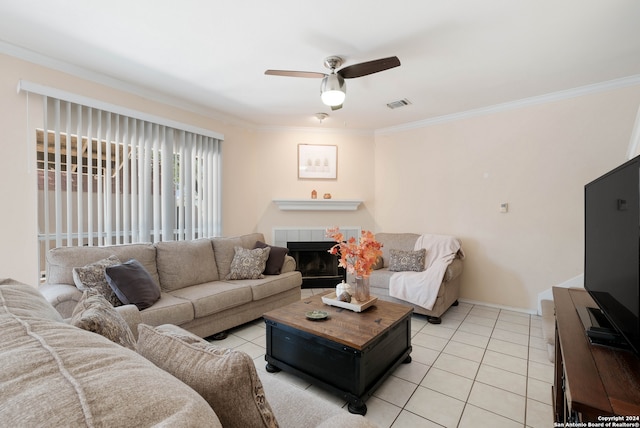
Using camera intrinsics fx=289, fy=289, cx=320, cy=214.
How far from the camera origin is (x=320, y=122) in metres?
4.52

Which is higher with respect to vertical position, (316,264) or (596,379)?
(596,379)

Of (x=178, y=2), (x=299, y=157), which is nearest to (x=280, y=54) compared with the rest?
(x=178, y=2)

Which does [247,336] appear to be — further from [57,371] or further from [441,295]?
[57,371]

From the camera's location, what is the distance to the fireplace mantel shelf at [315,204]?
4.72 meters

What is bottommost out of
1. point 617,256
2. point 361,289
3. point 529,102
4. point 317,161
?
point 361,289

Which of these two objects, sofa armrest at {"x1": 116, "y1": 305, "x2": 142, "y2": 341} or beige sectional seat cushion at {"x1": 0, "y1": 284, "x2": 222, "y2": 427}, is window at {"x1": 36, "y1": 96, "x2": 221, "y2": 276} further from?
beige sectional seat cushion at {"x1": 0, "y1": 284, "x2": 222, "y2": 427}

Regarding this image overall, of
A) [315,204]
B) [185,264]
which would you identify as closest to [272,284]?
[185,264]

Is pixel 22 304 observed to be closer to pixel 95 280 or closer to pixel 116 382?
pixel 116 382

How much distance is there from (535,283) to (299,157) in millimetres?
3749

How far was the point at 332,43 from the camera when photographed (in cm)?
240

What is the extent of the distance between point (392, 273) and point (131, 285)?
9.42 ft

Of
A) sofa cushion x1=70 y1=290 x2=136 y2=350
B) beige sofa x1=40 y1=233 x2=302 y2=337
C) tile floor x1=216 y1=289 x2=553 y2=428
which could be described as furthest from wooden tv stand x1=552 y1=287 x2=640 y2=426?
beige sofa x1=40 y1=233 x2=302 y2=337

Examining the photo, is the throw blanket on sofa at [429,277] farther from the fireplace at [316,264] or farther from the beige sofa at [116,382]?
the beige sofa at [116,382]

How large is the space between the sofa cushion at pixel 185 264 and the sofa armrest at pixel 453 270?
2.75 meters
